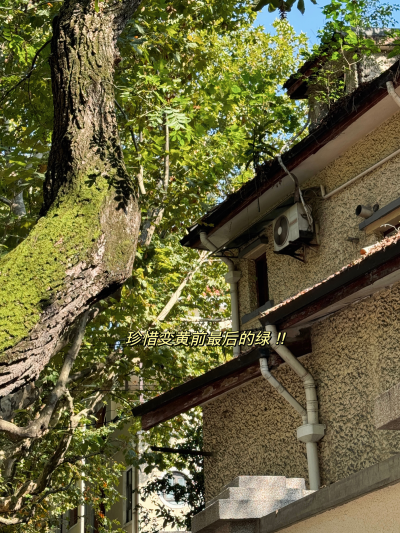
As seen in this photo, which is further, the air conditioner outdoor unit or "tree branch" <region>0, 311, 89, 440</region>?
the air conditioner outdoor unit

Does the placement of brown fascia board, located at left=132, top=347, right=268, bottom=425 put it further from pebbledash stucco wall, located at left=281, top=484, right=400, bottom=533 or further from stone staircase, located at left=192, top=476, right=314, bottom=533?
pebbledash stucco wall, located at left=281, top=484, right=400, bottom=533

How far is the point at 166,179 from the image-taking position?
1049cm

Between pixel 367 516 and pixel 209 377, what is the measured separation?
3929mm

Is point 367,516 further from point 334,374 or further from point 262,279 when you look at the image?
point 262,279

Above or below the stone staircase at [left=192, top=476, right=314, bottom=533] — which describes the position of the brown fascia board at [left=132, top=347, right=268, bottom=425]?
above

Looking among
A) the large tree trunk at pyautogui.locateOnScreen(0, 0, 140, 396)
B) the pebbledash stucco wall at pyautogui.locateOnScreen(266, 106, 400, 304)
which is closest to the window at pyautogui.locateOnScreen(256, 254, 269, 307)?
the pebbledash stucco wall at pyautogui.locateOnScreen(266, 106, 400, 304)

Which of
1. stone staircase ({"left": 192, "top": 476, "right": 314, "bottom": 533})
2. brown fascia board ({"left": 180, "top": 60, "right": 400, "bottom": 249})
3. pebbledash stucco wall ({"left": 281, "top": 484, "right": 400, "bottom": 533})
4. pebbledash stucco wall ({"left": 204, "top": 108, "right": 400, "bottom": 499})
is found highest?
brown fascia board ({"left": 180, "top": 60, "right": 400, "bottom": 249})

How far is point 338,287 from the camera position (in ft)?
22.4

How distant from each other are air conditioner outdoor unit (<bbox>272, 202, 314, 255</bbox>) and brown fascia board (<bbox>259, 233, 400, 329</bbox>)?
6.11ft

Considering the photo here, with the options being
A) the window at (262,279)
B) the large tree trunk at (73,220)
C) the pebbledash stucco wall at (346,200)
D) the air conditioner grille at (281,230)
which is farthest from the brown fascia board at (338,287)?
the window at (262,279)

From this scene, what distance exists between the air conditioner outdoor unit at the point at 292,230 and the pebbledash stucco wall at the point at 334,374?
0.27m

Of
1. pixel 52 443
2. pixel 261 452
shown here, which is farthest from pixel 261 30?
pixel 261 452

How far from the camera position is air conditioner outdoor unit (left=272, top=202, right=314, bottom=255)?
9377 millimetres

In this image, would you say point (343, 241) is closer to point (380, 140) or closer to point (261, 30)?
point (380, 140)
